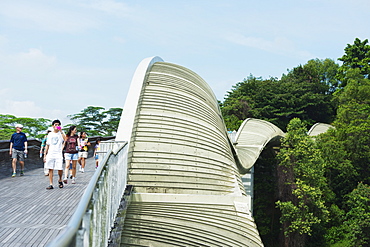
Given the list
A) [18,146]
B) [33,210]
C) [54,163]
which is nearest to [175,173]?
[54,163]

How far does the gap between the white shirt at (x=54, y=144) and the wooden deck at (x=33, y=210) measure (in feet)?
2.32

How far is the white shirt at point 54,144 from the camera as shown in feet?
25.3

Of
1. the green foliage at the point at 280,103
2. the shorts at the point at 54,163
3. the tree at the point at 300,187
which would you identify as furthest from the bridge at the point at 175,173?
the green foliage at the point at 280,103

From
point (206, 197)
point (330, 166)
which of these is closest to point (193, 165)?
point (206, 197)

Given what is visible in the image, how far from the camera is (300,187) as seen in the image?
77.5ft

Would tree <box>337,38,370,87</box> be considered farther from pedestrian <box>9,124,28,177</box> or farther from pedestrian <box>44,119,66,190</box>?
pedestrian <box>44,119,66,190</box>

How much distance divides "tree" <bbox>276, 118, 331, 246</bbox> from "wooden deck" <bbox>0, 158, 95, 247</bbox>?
17.3 metres

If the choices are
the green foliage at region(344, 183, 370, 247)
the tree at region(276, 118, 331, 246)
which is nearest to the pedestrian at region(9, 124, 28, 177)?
the tree at region(276, 118, 331, 246)

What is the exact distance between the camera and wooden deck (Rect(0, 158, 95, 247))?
4.34 metres

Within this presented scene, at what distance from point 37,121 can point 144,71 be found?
31.3 meters

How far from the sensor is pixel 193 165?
1187 centimetres

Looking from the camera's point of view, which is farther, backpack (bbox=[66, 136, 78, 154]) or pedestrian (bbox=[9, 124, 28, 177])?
pedestrian (bbox=[9, 124, 28, 177])

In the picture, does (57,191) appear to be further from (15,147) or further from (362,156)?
(362,156)

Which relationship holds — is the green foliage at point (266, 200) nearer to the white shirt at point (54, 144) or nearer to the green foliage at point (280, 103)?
the green foliage at point (280, 103)
